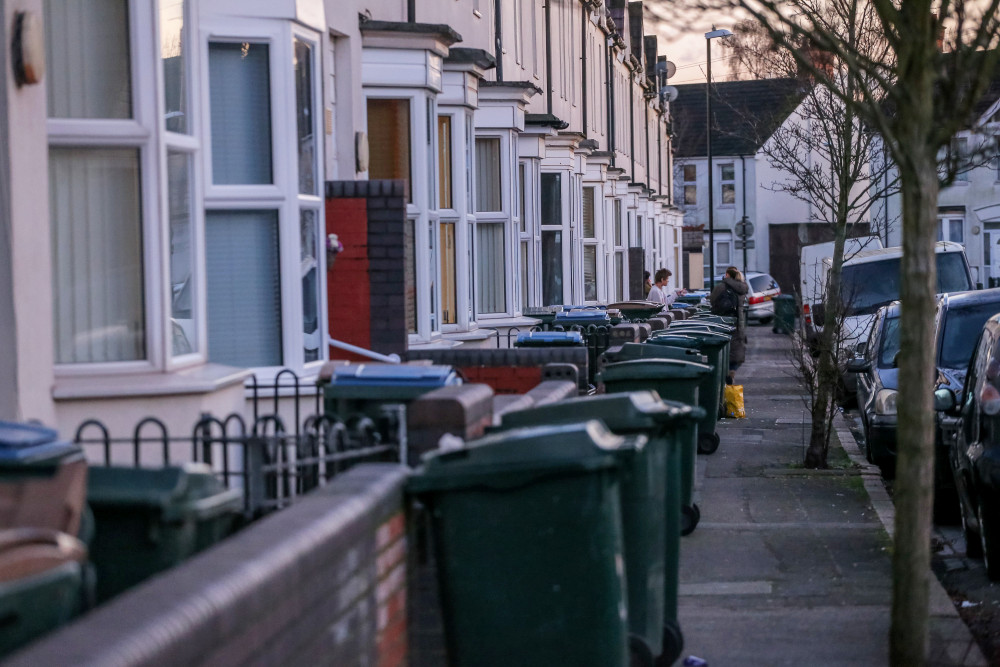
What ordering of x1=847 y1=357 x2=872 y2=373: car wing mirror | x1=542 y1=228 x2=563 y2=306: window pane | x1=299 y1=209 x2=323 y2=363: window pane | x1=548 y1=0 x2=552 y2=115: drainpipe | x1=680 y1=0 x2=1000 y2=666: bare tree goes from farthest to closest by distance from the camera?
x1=548 y1=0 x2=552 y2=115: drainpipe
x1=542 y1=228 x2=563 y2=306: window pane
x1=847 y1=357 x2=872 y2=373: car wing mirror
x1=299 y1=209 x2=323 y2=363: window pane
x1=680 y1=0 x2=1000 y2=666: bare tree

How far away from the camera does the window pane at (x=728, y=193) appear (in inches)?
2477

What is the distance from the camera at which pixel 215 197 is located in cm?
812

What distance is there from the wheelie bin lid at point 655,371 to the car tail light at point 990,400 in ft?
6.40

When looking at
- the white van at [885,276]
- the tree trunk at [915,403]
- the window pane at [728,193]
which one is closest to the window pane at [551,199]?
the white van at [885,276]

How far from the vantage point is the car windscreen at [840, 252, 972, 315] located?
22.3 metres

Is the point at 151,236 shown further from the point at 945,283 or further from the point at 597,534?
the point at 945,283

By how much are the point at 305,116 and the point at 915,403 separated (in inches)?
193

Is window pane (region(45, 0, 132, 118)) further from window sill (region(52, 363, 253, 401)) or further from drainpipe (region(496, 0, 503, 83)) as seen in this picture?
drainpipe (region(496, 0, 503, 83))

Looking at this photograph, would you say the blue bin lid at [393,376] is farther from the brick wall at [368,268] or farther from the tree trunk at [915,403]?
the brick wall at [368,268]

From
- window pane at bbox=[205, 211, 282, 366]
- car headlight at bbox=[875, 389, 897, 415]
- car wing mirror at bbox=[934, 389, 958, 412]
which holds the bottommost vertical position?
car headlight at bbox=[875, 389, 897, 415]

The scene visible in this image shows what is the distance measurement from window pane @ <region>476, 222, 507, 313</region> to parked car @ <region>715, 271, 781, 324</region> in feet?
→ 97.4

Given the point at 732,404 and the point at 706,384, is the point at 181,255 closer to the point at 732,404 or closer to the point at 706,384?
the point at 706,384

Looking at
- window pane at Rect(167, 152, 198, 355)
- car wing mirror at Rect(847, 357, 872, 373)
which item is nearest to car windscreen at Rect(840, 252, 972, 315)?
car wing mirror at Rect(847, 357, 872, 373)

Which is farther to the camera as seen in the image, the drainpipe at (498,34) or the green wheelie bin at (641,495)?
the drainpipe at (498,34)
